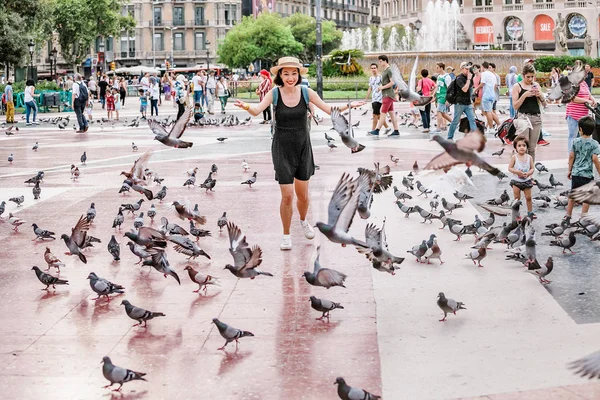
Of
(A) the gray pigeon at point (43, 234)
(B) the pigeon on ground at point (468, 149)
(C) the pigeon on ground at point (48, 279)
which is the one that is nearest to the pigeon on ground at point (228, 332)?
(B) the pigeon on ground at point (468, 149)

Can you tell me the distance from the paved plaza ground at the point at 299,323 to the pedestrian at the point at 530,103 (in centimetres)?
120

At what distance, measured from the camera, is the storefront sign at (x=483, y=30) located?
9294cm

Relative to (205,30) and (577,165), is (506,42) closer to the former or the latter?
(205,30)

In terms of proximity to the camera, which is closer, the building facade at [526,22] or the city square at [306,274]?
the city square at [306,274]

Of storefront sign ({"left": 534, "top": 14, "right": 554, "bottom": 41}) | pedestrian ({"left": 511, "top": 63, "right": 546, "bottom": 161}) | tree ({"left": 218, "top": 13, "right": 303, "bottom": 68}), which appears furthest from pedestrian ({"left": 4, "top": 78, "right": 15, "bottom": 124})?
storefront sign ({"left": 534, "top": 14, "right": 554, "bottom": 41})

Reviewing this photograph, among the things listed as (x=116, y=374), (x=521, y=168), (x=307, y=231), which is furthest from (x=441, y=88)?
(x=116, y=374)

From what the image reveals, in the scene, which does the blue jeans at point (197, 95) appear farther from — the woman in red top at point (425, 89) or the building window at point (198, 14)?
the building window at point (198, 14)

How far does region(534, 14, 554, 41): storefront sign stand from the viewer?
90.9 m

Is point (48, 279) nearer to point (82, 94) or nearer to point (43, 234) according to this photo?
point (43, 234)

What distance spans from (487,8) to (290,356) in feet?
302

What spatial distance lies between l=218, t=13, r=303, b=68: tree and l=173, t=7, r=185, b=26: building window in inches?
784

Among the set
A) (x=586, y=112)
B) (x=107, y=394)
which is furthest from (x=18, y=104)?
(x=107, y=394)

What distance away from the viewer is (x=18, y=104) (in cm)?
4391

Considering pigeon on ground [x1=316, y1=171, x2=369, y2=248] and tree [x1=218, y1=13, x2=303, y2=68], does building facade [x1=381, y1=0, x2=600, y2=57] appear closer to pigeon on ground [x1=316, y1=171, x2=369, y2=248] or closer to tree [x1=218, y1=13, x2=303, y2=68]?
tree [x1=218, y1=13, x2=303, y2=68]
